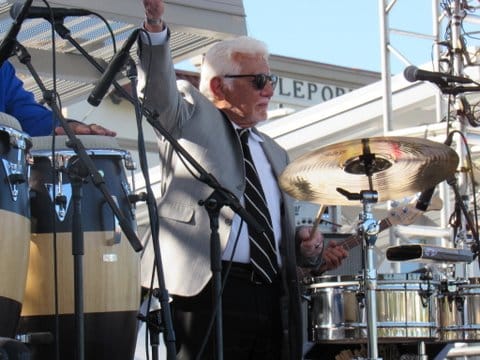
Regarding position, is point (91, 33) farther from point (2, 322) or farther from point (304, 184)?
point (2, 322)

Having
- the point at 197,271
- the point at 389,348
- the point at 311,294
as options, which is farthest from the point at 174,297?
the point at 389,348

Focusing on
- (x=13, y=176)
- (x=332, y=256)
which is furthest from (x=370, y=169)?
(x=13, y=176)

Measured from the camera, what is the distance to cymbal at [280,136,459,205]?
4062mm

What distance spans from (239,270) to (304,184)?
59cm

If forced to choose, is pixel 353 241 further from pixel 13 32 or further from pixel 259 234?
pixel 13 32

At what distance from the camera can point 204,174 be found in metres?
3.29

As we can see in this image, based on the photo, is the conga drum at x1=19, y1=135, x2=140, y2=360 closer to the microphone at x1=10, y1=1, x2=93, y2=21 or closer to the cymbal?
the microphone at x1=10, y1=1, x2=93, y2=21

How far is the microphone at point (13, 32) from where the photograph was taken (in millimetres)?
3004

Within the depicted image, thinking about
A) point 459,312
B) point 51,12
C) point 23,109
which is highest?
point 51,12

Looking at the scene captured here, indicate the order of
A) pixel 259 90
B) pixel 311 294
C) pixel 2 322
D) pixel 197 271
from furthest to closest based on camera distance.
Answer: pixel 311 294, pixel 259 90, pixel 197 271, pixel 2 322

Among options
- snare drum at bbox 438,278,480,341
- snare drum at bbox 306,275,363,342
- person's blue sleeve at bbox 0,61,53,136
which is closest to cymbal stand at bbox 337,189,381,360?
snare drum at bbox 306,275,363,342

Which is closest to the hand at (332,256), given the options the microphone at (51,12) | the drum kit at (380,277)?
A: the drum kit at (380,277)

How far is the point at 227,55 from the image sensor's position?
13.7ft

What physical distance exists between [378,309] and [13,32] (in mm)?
2399
